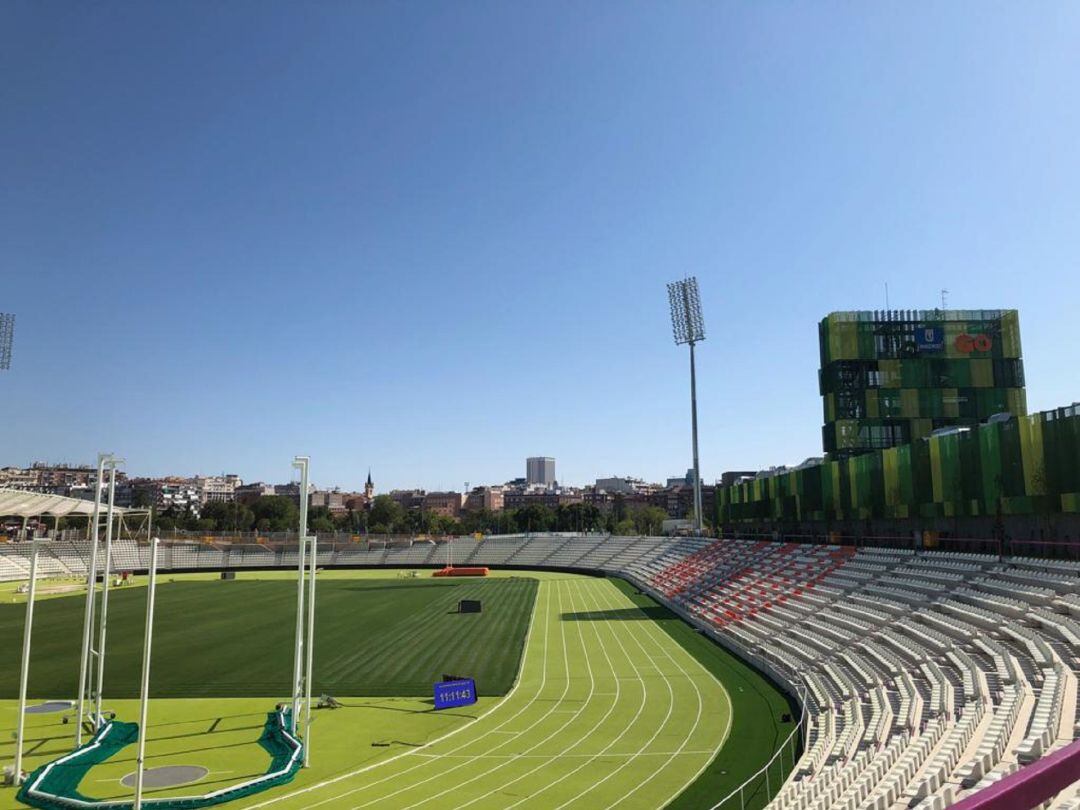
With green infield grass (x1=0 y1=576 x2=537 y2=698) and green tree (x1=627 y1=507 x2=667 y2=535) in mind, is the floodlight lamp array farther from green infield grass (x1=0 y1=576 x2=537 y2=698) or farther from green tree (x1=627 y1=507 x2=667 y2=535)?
green tree (x1=627 y1=507 x2=667 y2=535)

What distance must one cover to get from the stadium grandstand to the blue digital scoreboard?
287 inches

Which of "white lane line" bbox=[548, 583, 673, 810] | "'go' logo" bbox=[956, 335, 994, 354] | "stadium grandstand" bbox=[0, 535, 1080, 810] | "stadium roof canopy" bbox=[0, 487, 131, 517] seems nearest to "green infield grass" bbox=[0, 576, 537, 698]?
"white lane line" bbox=[548, 583, 673, 810]

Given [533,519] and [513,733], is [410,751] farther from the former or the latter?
[533,519]

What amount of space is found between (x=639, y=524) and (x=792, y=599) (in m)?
135

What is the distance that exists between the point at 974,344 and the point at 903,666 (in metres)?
40.8

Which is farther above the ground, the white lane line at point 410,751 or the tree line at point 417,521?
the tree line at point 417,521

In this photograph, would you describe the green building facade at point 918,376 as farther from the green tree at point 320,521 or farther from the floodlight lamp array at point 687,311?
the green tree at point 320,521

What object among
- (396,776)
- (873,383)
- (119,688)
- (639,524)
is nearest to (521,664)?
(396,776)

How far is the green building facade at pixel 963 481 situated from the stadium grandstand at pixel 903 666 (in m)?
3.31

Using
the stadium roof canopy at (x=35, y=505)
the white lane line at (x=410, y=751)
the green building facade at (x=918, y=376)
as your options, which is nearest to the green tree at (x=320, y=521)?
the stadium roof canopy at (x=35, y=505)

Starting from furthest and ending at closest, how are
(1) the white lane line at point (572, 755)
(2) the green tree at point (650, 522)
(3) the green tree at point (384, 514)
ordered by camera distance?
(3) the green tree at point (384, 514)
(2) the green tree at point (650, 522)
(1) the white lane line at point (572, 755)

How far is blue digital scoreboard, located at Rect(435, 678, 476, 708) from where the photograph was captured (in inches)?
967

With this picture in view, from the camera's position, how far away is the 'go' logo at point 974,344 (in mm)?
55344

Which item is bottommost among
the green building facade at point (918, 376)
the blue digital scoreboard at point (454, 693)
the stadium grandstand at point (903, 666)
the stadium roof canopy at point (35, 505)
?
the blue digital scoreboard at point (454, 693)
